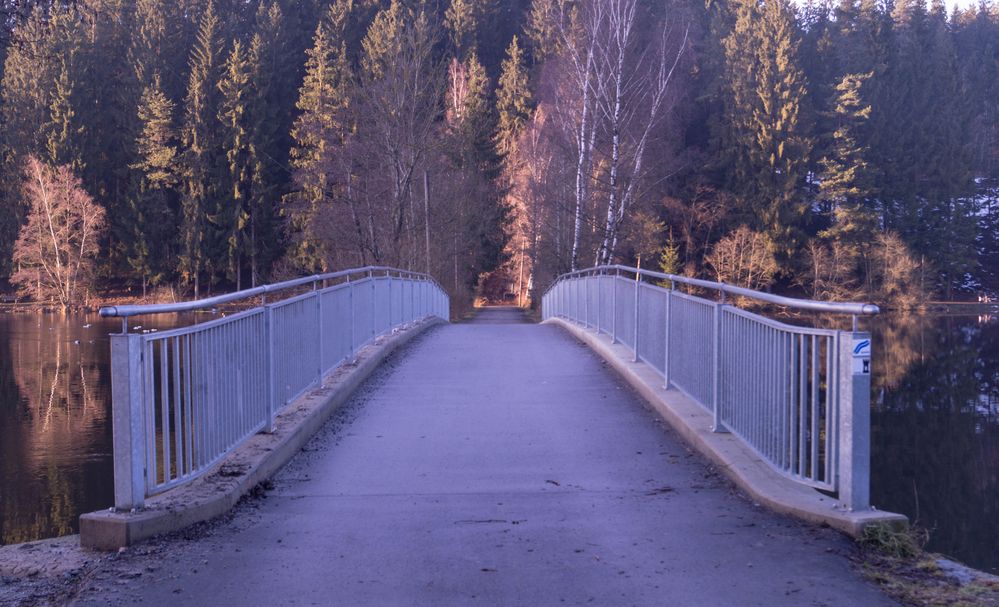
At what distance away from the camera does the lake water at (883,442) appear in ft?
28.0

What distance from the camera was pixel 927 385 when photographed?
61.9ft

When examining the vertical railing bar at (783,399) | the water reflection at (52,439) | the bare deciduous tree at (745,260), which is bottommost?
the water reflection at (52,439)

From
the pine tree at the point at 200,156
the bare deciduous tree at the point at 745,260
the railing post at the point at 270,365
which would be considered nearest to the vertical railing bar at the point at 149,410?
the railing post at the point at 270,365

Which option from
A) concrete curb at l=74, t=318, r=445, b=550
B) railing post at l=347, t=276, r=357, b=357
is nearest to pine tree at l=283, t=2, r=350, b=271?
railing post at l=347, t=276, r=357, b=357

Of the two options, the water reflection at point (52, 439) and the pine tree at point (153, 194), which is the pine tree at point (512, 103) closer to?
the pine tree at point (153, 194)

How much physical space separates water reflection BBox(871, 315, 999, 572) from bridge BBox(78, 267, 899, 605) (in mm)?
1110

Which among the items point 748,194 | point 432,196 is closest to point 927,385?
point 432,196

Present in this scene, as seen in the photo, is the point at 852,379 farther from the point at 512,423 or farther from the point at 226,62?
the point at 226,62

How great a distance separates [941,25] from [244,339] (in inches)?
2823

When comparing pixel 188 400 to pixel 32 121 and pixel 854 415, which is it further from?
pixel 32 121

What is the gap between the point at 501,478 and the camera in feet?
20.0

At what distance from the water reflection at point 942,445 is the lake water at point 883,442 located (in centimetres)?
2

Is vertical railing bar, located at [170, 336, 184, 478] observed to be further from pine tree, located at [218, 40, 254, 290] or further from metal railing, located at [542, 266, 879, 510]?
pine tree, located at [218, 40, 254, 290]

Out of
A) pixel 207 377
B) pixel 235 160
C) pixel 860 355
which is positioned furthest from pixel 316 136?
pixel 860 355
